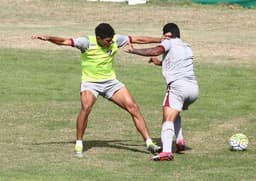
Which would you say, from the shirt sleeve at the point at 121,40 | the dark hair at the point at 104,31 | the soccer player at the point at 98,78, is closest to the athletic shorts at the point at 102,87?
the soccer player at the point at 98,78

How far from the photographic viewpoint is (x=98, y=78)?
1482 cm

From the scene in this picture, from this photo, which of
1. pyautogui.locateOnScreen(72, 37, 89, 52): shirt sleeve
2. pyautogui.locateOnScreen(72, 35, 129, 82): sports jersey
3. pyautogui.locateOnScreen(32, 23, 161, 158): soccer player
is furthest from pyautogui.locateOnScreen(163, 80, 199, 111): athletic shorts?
pyautogui.locateOnScreen(72, 37, 89, 52): shirt sleeve

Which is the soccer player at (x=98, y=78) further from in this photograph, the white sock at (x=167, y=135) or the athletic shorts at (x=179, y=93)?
the athletic shorts at (x=179, y=93)

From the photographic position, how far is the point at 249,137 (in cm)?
1655

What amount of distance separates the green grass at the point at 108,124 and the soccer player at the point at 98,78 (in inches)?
17.5

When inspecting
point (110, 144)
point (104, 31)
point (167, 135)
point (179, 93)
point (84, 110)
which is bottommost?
point (110, 144)

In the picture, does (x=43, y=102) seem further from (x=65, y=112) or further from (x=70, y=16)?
(x=70, y=16)

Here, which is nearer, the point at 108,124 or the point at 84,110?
the point at 84,110

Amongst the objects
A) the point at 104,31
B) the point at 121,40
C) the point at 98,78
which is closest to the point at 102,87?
the point at 98,78

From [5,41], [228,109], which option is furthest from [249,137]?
[5,41]

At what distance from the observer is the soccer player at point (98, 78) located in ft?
47.8

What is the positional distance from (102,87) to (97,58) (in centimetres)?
47

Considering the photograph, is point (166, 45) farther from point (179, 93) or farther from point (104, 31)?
point (104, 31)

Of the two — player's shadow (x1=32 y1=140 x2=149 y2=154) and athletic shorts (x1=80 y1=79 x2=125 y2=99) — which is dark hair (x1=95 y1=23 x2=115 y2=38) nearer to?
athletic shorts (x1=80 y1=79 x2=125 y2=99)
